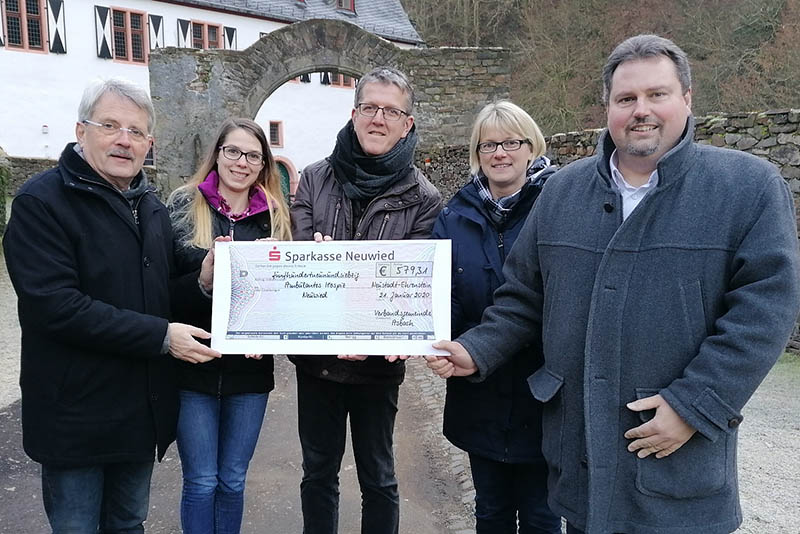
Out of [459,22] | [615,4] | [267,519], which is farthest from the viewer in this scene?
[459,22]

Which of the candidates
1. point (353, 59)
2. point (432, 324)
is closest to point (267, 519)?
point (432, 324)

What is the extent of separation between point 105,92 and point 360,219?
120 centimetres

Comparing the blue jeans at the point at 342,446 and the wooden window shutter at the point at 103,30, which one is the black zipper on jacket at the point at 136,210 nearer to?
the blue jeans at the point at 342,446

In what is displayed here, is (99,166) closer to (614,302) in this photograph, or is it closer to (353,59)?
(614,302)

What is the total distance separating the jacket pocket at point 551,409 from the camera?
2.23 meters

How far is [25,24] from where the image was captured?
2316 cm

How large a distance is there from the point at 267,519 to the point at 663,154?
10.2 ft

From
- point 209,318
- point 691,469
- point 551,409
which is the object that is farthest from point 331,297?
point 691,469

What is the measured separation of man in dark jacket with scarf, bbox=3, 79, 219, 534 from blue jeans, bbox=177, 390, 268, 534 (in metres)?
0.19

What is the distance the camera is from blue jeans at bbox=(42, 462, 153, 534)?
→ 245cm

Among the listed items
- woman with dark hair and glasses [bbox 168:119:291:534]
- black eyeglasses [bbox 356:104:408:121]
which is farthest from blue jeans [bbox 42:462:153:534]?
black eyeglasses [bbox 356:104:408:121]

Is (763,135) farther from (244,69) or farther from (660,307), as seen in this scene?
(244,69)

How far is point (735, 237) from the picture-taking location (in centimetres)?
189

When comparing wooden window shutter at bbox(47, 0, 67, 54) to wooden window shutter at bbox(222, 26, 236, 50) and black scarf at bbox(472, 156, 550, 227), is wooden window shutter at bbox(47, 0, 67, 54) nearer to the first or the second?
wooden window shutter at bbox(222, 26, 236, 50)
